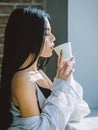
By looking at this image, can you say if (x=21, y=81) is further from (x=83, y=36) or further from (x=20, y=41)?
(x=83, y=36)

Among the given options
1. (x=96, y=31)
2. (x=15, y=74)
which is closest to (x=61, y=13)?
(x=96, y=31)

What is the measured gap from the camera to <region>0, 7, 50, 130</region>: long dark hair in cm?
157

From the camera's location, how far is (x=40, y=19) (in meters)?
1.58

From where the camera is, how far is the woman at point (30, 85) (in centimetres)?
152

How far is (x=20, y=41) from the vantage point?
5.17 ft

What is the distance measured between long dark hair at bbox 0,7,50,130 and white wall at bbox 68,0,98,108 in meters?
0.40

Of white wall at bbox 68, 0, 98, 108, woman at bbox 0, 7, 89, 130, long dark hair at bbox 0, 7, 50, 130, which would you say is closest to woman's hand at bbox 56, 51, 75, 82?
woman at bbox 0, 7, 89, 130

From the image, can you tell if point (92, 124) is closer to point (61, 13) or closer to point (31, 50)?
point (31, 50)

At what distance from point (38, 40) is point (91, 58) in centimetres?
54

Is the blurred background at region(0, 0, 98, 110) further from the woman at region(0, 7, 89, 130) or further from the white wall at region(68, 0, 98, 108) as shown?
the woman at region(0, 7, 89, 130)

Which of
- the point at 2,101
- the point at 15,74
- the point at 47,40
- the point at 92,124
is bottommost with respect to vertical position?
the point at 92,124

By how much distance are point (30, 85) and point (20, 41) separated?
0.19 meters

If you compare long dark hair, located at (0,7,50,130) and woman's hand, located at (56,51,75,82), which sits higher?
long dark hair, located at (0,7,50,130)

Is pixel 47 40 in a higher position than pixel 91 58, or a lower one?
higher
